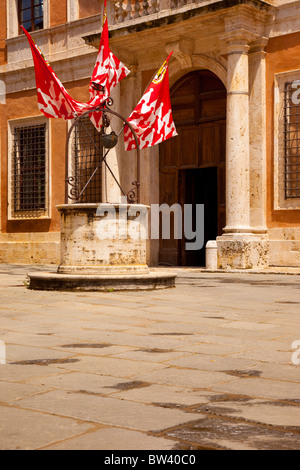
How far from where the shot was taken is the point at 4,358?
4.61m

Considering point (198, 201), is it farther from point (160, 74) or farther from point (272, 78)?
point (160, 74)

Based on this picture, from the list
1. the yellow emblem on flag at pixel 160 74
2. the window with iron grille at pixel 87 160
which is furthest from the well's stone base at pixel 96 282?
the window with iron grille at pixel 87 160

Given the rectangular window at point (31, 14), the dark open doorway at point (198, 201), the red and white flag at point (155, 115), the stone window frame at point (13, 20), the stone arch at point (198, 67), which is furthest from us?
the stone window frame at point (13, 20)

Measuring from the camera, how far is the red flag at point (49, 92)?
1230cm

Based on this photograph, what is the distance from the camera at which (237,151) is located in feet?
46.4

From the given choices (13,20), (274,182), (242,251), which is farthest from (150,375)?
(13,20)

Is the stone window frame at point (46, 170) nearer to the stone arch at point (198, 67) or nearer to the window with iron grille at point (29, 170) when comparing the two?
the window with iron grille at point (29, 170)

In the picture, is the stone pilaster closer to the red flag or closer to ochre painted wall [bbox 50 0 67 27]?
the red flag

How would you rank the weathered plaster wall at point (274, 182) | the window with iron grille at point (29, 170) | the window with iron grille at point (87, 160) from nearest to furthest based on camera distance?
the weathered plaster wall at point (274, 182), the window with iron grille at point (87, 160), the window with iron grille at point (29, 170)

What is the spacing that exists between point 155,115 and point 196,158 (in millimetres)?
2653

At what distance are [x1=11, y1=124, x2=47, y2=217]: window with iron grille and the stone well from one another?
9.65m

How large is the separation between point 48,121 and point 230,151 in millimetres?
6350

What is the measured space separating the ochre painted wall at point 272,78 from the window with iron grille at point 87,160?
4727 mm

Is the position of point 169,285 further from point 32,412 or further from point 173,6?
point 173,6
